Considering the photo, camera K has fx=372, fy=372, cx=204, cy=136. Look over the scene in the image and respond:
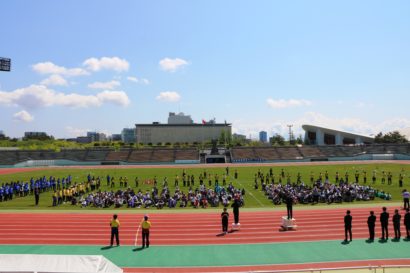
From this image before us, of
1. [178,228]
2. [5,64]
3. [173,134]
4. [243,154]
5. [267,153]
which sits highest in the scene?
[5,64]

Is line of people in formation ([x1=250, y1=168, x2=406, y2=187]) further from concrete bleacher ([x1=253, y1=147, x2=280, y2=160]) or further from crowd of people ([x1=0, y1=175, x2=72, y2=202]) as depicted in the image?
concrete bleacher ([x1=253, y1=147, x2=280, y2=160])

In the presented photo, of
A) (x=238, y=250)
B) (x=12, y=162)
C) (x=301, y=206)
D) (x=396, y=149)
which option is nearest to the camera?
(x=238, y=250)

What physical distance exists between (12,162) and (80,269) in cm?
6783

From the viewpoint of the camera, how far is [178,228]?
1809cm

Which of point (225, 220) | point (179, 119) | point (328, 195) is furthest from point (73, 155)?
point (179, 119)

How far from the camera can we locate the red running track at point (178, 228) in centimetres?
1588

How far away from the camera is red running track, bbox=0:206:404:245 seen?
15875 mm

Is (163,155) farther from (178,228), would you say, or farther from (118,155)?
(178,228)

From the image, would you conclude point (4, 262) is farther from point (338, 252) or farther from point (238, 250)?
point (338, 252)

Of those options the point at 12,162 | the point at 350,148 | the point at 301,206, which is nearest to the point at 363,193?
the point at 301,206

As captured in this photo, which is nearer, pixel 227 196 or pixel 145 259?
pixel 145 259

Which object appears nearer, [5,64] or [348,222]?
[348,222]

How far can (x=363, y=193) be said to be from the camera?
2764 cm

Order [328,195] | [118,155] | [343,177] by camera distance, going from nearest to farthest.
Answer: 1. [328,195]
2. [343,177]
3. [118,155]
